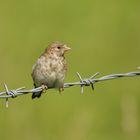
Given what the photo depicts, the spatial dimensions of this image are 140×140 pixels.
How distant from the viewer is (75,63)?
17.2 m

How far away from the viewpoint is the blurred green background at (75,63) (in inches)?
542

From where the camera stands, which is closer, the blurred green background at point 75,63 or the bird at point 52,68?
the bird at point 52,68

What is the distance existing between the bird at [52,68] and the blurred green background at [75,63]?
1805mm

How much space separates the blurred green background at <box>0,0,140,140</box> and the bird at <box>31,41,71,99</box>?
5.92 feet

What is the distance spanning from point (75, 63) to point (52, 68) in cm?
569

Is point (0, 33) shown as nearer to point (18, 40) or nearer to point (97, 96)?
point (18, 40)

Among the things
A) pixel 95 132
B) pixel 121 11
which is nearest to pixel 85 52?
pixel 121 11

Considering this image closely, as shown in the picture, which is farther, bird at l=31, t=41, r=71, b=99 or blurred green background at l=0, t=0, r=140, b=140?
blurred green background at l=0, t=0, r=140, b=140

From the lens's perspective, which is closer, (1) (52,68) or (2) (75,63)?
(1) (52,68)

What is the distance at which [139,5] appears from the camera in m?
20.2

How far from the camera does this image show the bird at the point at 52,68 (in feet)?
37.4

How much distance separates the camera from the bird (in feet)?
37.4

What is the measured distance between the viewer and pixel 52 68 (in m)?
11.5

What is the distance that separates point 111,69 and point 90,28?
269 centimetres
